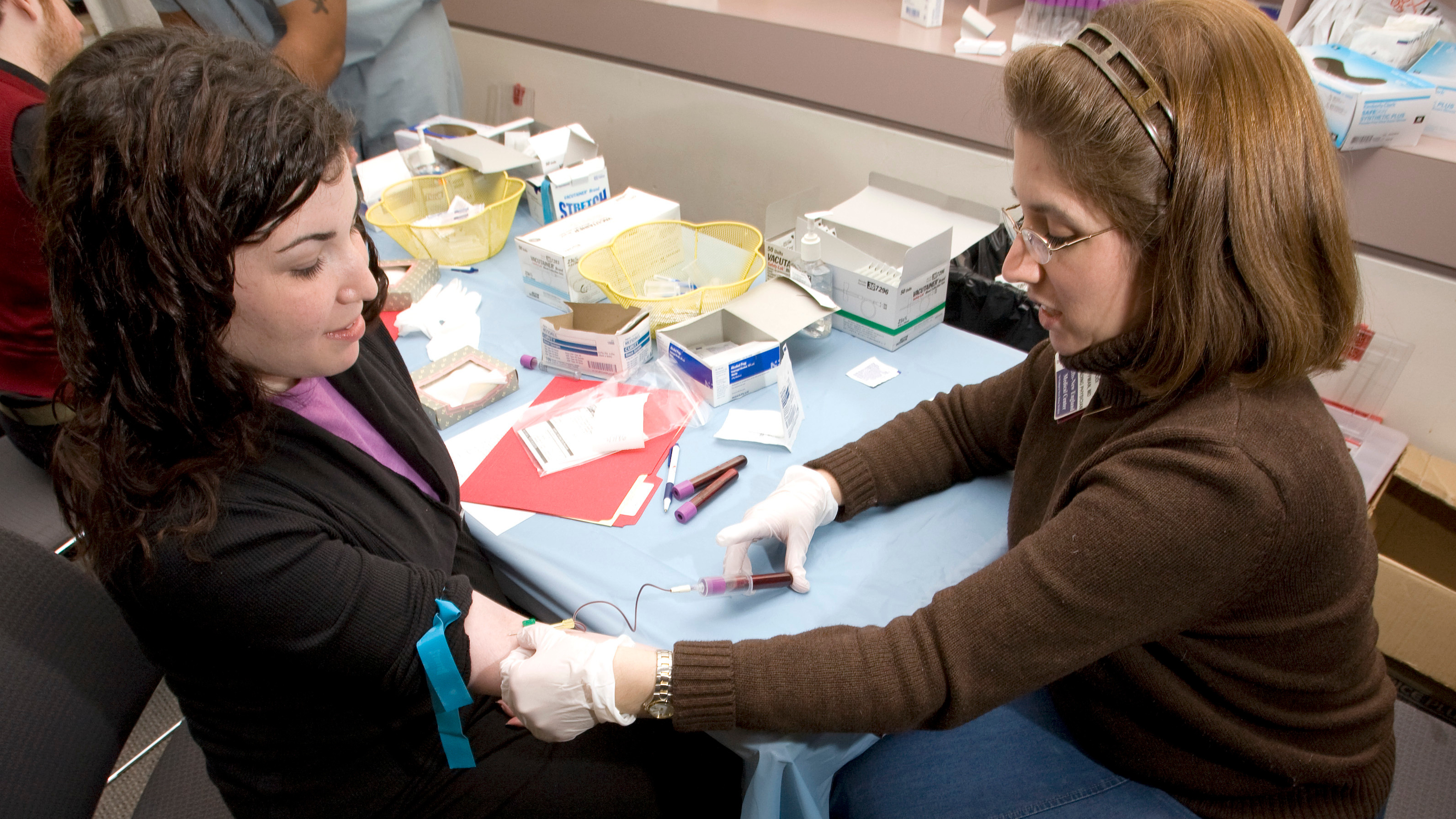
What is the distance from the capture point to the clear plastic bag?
132 centimetres

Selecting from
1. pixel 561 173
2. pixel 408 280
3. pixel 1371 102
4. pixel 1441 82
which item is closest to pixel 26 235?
pixel 408 280

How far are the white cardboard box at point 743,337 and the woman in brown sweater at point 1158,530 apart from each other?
0.55 metres

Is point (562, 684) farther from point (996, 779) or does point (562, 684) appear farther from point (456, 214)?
point (456, 214)

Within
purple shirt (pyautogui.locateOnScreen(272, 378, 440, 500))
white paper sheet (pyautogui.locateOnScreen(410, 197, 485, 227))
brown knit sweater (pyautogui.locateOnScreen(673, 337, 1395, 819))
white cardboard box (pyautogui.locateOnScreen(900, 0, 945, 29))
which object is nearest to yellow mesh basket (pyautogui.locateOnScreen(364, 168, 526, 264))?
white paper sheet (pyautogui.locateOnScreen(410, 197, 485, 227))

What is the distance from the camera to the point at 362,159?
2.63 m

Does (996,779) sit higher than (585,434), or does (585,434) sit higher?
(585,434)

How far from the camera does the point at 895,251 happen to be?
5.27 ft

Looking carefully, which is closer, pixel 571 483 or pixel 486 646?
pixel 486 646

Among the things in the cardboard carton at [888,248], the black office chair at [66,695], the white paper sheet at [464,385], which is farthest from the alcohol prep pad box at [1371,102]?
the black office chair at [66,695]

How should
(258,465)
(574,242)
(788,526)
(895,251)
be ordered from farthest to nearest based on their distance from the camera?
(574,242) < (895,251) < (788,526) < (258,465)

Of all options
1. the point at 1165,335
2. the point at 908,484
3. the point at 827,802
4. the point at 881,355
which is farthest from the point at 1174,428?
the point at 881,355

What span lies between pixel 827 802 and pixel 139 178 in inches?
41.6

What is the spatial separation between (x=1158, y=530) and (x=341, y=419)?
3.21 ft

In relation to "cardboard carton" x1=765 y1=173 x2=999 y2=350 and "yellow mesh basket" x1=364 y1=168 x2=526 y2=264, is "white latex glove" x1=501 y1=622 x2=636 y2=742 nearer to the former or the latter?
"cardboard carton" x1=765 y1=173 x2=999 y2=350
